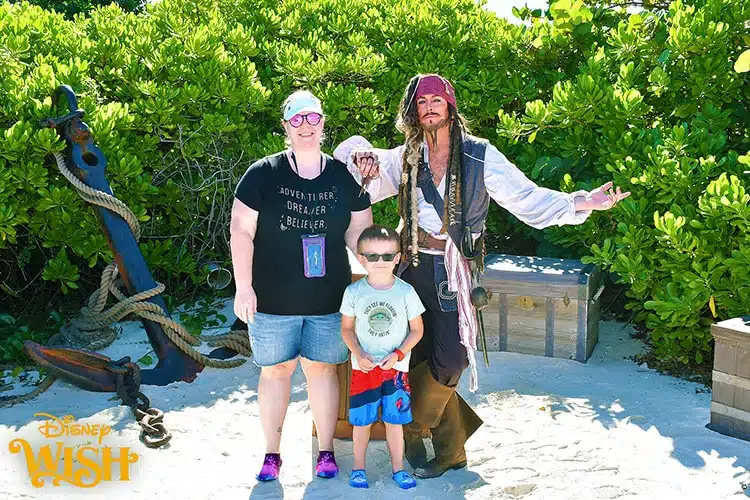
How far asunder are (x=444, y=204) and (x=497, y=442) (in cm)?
118

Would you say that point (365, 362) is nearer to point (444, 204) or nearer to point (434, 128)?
point (444, 204)

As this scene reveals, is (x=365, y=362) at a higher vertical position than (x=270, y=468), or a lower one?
higher

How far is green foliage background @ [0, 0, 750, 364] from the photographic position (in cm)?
442

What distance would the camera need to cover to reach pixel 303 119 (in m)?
3.23

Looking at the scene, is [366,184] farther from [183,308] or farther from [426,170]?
[183,308]

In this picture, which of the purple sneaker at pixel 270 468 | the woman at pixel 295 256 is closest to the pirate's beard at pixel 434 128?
the woman at pixel 295 256

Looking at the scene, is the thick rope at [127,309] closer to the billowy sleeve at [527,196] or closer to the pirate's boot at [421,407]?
the pirate's boot at [421,407]

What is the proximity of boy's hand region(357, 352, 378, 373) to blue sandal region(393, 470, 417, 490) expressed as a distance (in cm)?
48

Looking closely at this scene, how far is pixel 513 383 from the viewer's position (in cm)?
448

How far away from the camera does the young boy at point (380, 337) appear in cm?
324

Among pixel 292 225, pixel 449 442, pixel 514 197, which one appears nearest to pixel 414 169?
pixel 514 197

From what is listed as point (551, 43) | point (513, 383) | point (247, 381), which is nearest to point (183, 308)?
point (247, 381)

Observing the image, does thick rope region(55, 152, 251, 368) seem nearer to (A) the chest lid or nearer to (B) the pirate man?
(B) the pirate man

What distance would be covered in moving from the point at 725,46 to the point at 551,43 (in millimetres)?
1225
